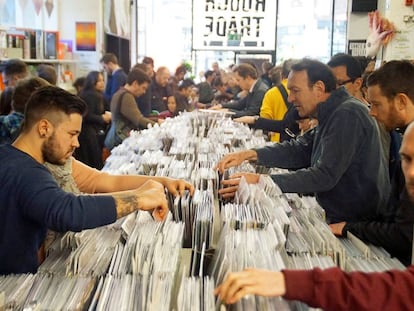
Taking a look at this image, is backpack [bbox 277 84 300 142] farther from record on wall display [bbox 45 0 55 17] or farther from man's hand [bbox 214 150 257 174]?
record on wall display [bbox 45 0 55 17]

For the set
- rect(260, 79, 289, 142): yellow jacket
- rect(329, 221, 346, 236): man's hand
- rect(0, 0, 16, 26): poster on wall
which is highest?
rect(0, 0, 16, 26): poster on wall

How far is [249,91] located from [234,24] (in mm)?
1083

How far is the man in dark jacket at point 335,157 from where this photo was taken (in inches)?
91.1

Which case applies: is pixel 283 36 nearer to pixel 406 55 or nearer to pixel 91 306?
pixel 406 55

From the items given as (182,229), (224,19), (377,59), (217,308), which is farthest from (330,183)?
(377,59)

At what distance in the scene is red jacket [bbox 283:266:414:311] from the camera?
108 cm

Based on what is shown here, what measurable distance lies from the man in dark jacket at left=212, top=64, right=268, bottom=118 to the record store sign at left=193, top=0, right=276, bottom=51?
0.45m

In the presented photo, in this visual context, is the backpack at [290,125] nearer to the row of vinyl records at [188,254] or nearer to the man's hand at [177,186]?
the row of vinyl records at [188,254]

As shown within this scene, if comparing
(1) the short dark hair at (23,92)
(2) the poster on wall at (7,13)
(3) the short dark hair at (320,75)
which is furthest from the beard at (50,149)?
(2) the poster on wall at (7,13)

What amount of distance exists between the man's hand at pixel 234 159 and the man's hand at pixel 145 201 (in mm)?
601

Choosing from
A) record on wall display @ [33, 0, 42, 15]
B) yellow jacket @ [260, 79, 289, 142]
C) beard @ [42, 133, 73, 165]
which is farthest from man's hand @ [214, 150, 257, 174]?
record on wall display @ [33, 0, 42, 15]

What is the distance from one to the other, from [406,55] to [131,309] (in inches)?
212

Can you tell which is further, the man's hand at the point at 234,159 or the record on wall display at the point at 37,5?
the record on wall display at the point at 37,5

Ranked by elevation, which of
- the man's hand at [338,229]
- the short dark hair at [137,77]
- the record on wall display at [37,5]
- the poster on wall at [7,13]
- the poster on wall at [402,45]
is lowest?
the man's hand at [338,229]
